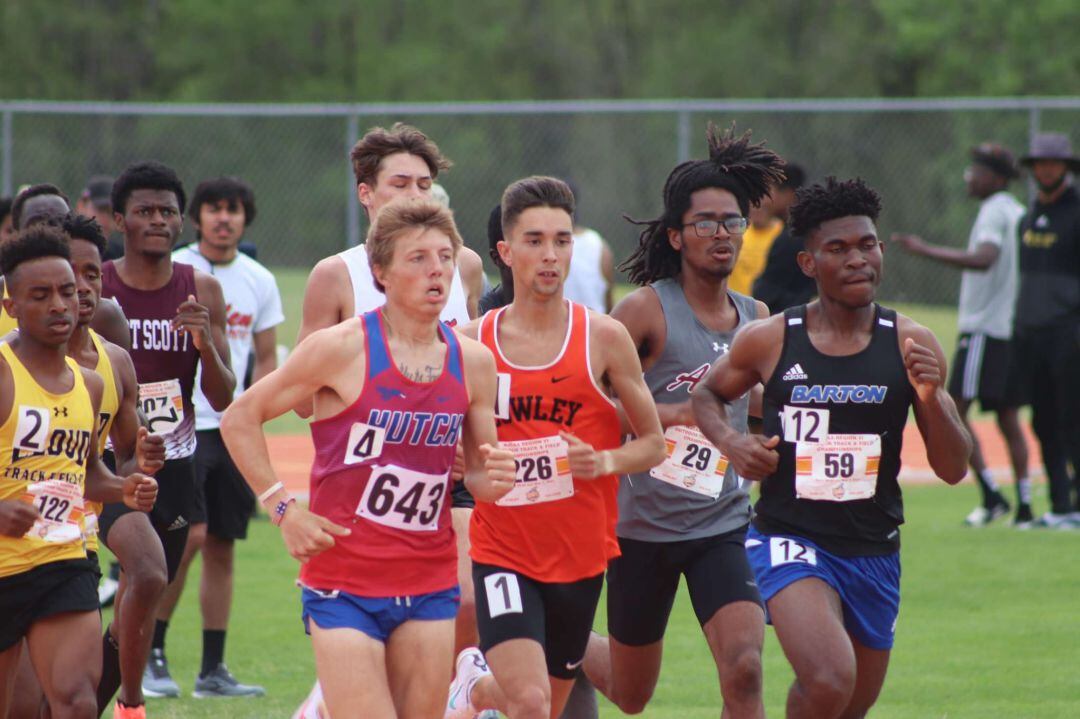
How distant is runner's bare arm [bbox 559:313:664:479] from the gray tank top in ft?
1.56

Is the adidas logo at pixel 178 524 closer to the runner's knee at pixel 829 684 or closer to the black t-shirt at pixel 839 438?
the black t-shirt at pixel 839 438

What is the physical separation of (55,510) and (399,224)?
5.44 feet

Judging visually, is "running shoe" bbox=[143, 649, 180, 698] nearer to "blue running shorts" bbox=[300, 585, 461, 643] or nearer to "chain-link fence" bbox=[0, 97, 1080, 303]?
"blue running shorts" bbox=[300, 585, 461, 643]

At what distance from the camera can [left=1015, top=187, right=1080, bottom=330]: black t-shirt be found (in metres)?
13.0

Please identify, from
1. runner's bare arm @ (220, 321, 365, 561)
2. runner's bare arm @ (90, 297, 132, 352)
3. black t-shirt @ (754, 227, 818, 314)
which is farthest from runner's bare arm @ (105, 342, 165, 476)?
black t-shirt @ (754, 227, 818, 314)

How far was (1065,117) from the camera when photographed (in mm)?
26719

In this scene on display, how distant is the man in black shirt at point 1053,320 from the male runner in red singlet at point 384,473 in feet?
27.8

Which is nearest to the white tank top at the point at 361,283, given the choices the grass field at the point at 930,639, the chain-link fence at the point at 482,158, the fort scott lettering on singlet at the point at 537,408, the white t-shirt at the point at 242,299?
the fort scott lettering on singlet at the point at 537,408

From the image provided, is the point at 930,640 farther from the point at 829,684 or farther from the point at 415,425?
the point at 415,425

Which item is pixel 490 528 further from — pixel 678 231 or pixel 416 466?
pixel 678 231

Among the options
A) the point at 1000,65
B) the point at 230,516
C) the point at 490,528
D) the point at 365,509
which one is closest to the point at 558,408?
the point at 490,528

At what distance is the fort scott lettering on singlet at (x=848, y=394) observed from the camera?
6.18m

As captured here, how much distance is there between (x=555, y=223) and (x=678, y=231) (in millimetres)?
866

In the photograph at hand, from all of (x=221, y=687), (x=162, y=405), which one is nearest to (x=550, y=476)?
(x=162, y=405)
